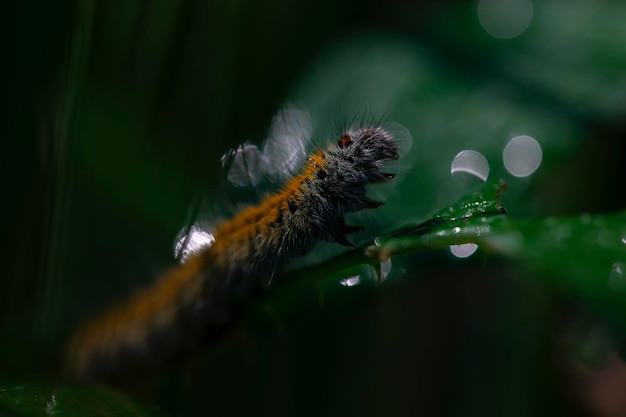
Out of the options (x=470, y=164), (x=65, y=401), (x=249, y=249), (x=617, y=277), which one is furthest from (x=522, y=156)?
(x=65, y=401)

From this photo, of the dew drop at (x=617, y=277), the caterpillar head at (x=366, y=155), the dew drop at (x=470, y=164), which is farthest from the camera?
the dew drop at (x=470, y=164)

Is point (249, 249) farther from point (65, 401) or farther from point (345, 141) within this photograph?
point (65, 401)

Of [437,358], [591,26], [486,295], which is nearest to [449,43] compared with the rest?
[591,26]

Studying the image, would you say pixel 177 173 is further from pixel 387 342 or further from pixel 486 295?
pixel 486 295

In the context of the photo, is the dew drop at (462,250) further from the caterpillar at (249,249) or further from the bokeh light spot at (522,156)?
the bokeh light spot at (522,156)

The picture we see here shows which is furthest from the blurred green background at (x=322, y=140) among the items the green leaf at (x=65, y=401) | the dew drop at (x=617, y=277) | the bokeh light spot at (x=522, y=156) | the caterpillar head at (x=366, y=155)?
the dew drop at (x=617, y=277)
